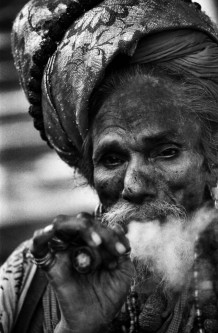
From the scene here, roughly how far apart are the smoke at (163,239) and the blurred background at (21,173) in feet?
11.3

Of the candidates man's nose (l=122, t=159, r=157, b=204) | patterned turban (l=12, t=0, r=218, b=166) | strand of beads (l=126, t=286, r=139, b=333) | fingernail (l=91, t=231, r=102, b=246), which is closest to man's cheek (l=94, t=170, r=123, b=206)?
man's nose (l=122, t=159, r=157, b=204)

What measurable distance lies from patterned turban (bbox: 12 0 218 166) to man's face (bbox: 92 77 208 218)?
0.13 meters

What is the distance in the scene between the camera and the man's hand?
8.21 ft

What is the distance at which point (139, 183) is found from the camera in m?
3.21

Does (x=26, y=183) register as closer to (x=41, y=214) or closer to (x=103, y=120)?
(x=41, y=214)

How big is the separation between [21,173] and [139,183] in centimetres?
406

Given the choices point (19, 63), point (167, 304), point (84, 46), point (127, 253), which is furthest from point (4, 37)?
point (127, 253)

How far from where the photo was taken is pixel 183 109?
3.35 meters

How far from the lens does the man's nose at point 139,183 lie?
126 inches

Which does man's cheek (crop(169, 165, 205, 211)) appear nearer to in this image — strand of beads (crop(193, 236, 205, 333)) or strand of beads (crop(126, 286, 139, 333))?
strand of beads (crop(193, 236, 205, 333))

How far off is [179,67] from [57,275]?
4.00ft

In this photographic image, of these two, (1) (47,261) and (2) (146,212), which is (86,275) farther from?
(2) (146,212)

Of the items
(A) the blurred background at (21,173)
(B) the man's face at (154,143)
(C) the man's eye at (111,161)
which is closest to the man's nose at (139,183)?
(B) the man's face at (154,143)

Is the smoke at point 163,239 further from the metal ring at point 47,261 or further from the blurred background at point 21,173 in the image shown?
the blurred background at point 21,173
